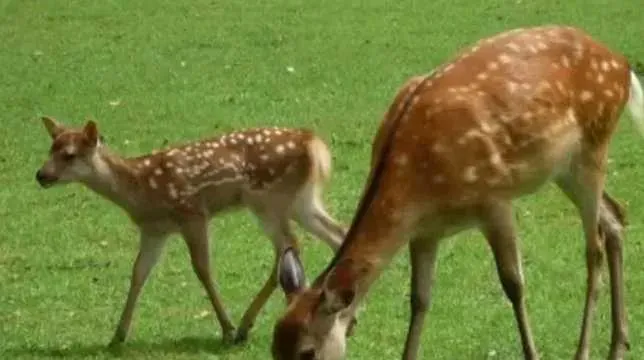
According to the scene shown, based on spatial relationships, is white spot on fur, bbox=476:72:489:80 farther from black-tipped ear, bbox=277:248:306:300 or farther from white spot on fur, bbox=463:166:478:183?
black-tipped ear, bbox=277:248:306:300

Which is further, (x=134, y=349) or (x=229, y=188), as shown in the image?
(x=229, y=188)

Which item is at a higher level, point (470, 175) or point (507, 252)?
point (470, 175)

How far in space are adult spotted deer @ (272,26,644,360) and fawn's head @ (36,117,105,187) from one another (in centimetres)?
254

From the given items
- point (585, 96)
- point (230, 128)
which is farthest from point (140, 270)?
point (230, 128)

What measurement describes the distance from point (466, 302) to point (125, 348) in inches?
66.5

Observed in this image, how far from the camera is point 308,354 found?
20.2 feet

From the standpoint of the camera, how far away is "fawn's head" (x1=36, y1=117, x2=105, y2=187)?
9.41 meters

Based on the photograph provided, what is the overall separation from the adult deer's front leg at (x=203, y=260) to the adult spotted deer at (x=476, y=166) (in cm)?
159

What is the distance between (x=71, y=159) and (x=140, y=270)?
841 millimetres

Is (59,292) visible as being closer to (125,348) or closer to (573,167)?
(125,348)

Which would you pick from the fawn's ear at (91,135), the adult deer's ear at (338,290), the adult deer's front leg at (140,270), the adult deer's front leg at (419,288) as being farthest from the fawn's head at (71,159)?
the adult deer's ear at (338,290)

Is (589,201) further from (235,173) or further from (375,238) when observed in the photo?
(235,173)

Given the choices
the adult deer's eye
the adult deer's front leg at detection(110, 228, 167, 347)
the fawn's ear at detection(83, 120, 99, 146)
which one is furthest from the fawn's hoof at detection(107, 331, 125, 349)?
the adult deer's eye

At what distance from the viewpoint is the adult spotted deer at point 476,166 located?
638 centimetres
